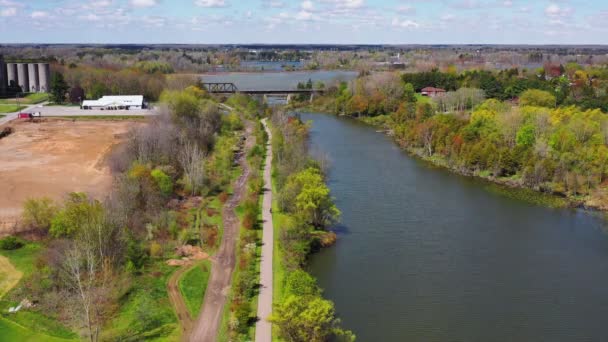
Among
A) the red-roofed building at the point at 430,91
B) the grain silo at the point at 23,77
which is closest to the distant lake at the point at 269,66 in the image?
the grain silo at the point at 23,77

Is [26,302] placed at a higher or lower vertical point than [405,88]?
lower

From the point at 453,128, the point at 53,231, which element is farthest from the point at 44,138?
the point at 453,128

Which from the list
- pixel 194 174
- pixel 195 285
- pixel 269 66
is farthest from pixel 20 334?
pixel 269 66

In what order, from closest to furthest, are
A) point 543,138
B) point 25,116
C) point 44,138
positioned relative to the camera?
point 543,138 → point 44,138 → point 25,116

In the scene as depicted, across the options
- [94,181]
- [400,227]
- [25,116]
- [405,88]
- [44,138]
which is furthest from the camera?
[405,88]

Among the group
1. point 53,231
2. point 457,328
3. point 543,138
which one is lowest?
point 457,328

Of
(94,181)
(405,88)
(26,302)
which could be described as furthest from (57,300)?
(405,88)

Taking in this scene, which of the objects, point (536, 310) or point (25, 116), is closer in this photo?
point (536, 310)

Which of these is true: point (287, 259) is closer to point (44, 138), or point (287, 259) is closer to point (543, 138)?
point (543, 138)
